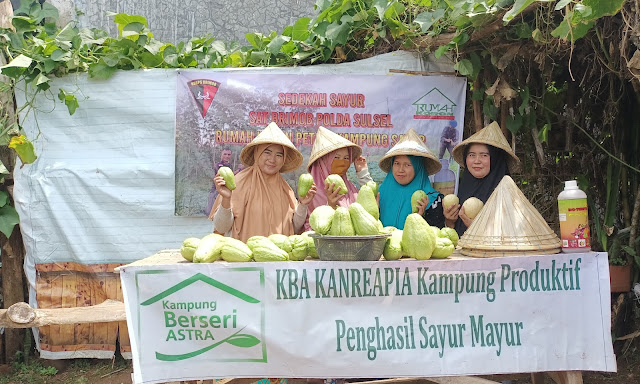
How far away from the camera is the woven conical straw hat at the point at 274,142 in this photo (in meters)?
3.75

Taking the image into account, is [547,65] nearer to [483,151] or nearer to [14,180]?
[483,151]

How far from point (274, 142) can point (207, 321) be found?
140cm

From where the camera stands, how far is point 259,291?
2.66 meters

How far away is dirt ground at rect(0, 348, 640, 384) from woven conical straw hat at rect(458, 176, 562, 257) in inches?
90.8

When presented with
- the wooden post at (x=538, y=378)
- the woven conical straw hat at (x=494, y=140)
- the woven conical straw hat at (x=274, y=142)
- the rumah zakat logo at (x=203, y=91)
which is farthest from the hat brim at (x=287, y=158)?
the wooden post at (x=538, y=378)

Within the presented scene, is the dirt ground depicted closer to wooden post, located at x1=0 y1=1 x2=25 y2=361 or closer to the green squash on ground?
wooden post, located at x1=0 y1=1 x2=25 y2=361

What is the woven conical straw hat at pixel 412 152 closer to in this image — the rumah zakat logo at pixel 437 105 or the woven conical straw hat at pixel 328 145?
the woven conical straw hat at pixel 328 145

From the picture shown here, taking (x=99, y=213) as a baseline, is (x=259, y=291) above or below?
below

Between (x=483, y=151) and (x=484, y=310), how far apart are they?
1269 millimetres

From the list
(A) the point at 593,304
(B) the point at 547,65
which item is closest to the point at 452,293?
(A) the point at 593,304

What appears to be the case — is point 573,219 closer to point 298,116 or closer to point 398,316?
point 398,316

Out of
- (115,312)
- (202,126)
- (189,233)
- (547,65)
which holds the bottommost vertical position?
(115,312)

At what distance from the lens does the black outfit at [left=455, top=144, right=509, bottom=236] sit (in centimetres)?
360

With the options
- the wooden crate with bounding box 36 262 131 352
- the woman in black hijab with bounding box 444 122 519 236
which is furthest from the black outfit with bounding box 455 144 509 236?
the wooden crate with bounding box 36 262 131 352
